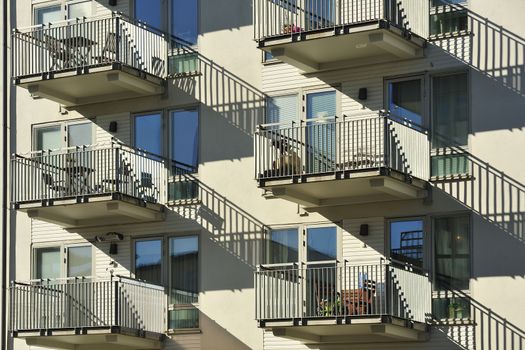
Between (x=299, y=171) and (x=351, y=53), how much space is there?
2.82 meters

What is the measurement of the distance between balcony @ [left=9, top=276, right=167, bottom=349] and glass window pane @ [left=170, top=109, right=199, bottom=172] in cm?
292

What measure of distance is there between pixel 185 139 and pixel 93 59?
2800 millimetres

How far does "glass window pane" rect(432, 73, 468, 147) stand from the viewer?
99.7 ft

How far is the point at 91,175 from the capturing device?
3356 cm

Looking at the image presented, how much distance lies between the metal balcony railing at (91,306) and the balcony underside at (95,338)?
0.34ft

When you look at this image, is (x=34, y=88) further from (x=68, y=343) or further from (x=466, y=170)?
(x=466, y=170)

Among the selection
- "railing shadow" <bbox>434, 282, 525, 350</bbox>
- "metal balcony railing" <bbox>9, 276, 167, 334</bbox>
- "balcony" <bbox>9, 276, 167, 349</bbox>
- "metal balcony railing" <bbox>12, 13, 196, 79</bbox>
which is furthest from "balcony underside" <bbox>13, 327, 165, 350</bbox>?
"railing shadow" <bbox>434, 282, 525, 350</bbox>

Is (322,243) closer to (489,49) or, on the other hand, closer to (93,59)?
(489,49)

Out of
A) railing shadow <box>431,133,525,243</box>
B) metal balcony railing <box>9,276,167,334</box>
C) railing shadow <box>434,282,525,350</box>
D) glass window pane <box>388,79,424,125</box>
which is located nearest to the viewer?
railing shadow <box>434,282,525,350</box>

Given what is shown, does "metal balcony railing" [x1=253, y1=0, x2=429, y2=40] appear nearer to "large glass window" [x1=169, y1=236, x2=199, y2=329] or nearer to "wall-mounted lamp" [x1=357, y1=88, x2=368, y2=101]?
"wall-mounted lamp" [x1=357, y1=88, x2=368, y2=101]

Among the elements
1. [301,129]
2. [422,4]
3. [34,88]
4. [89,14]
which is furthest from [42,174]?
[422,4]

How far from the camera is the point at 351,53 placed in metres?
31.3

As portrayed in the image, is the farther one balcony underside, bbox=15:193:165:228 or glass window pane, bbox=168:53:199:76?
glass window pane, bbox=168:53:199:76

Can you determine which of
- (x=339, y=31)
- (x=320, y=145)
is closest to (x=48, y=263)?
(x=320, y=145)
